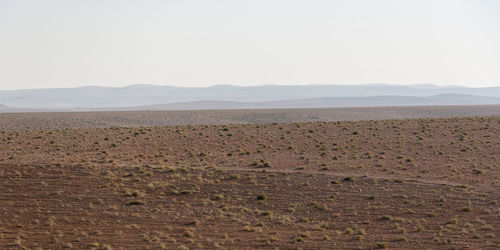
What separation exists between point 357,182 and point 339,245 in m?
10.7

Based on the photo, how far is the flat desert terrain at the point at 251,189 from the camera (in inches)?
898

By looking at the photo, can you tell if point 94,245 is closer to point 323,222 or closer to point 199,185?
point 323,222

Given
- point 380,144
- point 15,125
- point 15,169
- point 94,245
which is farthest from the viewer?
point 15,125

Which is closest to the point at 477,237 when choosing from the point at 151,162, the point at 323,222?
the point at 323,222

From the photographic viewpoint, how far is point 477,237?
74.4 feet

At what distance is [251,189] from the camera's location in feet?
101

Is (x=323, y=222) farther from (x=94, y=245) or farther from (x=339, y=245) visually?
(x=94, y=245)

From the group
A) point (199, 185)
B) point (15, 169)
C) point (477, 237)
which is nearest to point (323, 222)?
point (477, 237)

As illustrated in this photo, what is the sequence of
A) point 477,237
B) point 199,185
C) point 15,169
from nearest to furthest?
point 477,237
point 199,185
point 15,169

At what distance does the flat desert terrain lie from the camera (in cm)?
2280

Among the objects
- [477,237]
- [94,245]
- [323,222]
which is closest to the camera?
[94,245]

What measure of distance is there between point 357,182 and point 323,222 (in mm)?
7421

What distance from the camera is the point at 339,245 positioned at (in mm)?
21719

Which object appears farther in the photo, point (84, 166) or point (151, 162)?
point (151, 162)
